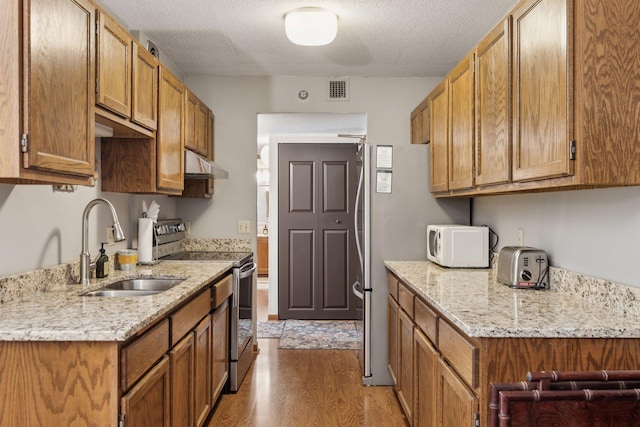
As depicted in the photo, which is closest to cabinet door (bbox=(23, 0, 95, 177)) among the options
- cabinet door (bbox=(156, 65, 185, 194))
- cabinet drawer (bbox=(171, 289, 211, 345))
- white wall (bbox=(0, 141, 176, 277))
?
white wall (bbox=(0, 141, 176, 277))

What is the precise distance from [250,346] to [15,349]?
94.7 inches

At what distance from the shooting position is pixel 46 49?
1562 mm

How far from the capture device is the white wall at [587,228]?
5.62ft

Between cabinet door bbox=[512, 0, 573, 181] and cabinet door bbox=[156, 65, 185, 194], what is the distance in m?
1.89

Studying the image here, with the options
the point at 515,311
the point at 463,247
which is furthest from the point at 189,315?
the point at 463,247

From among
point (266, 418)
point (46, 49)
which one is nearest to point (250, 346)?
point (266, 418)

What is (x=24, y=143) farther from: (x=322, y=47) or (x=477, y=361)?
(x=322, y=47)

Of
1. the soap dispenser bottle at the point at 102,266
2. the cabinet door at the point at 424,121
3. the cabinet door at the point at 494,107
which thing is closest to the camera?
the cabinet door at the point at 494,107

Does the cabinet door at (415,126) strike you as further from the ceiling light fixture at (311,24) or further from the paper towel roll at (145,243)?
the paper towel roll at (145,243)

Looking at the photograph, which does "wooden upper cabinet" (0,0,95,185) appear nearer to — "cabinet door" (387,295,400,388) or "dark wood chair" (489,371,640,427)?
"dark wood chair" (489,371,640,427)

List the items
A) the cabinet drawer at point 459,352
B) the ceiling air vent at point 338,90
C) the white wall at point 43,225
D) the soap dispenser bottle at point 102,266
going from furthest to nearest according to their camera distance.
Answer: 1. the ceiling air vent at point 338,90
2. the soap dispenser bottle at point 102,266
3. the white wall at point 43,225
4. the cabinet drawer at point 459,352

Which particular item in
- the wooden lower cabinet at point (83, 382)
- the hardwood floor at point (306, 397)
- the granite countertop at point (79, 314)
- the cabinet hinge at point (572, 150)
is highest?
the cabinet hinge at point (572, 150)

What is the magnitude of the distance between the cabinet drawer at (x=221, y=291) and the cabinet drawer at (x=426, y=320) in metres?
1.14


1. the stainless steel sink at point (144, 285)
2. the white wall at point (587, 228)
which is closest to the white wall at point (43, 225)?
the stainless steel sink at point (144, 285)
